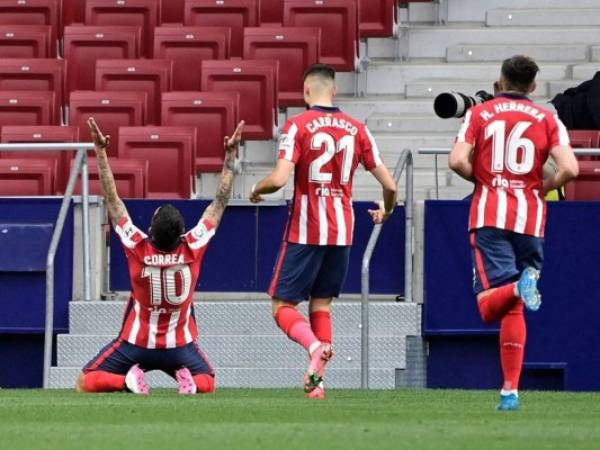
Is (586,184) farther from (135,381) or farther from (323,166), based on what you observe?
(135,381)

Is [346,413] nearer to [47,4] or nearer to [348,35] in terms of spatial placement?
[348,35]

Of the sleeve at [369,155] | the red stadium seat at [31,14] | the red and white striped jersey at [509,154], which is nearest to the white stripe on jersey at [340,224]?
the sleeve at [369,155]

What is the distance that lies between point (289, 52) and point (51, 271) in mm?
4082

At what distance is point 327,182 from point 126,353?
1637mm

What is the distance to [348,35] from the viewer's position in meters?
16.7

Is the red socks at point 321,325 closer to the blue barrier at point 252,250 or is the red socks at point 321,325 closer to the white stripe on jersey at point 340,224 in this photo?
the white stripe on jersey at point 340,224

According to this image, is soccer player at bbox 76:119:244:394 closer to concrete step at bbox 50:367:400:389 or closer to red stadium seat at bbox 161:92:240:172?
concrete step at bbox 50:367:400:389

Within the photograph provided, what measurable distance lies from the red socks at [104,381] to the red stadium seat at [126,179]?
3.47 meters

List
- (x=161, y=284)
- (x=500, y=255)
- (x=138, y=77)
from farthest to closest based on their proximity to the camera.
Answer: (x=138, y=77) < (x=161, y=284) < (x=500, y=255)

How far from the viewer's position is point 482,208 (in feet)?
29.9

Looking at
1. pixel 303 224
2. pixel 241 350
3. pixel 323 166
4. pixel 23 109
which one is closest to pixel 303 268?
pixel 303 224

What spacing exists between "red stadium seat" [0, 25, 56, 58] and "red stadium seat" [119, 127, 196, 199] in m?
2.65

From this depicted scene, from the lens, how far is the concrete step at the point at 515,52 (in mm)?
16922

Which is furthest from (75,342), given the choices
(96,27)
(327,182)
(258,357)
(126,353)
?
(96,27)
